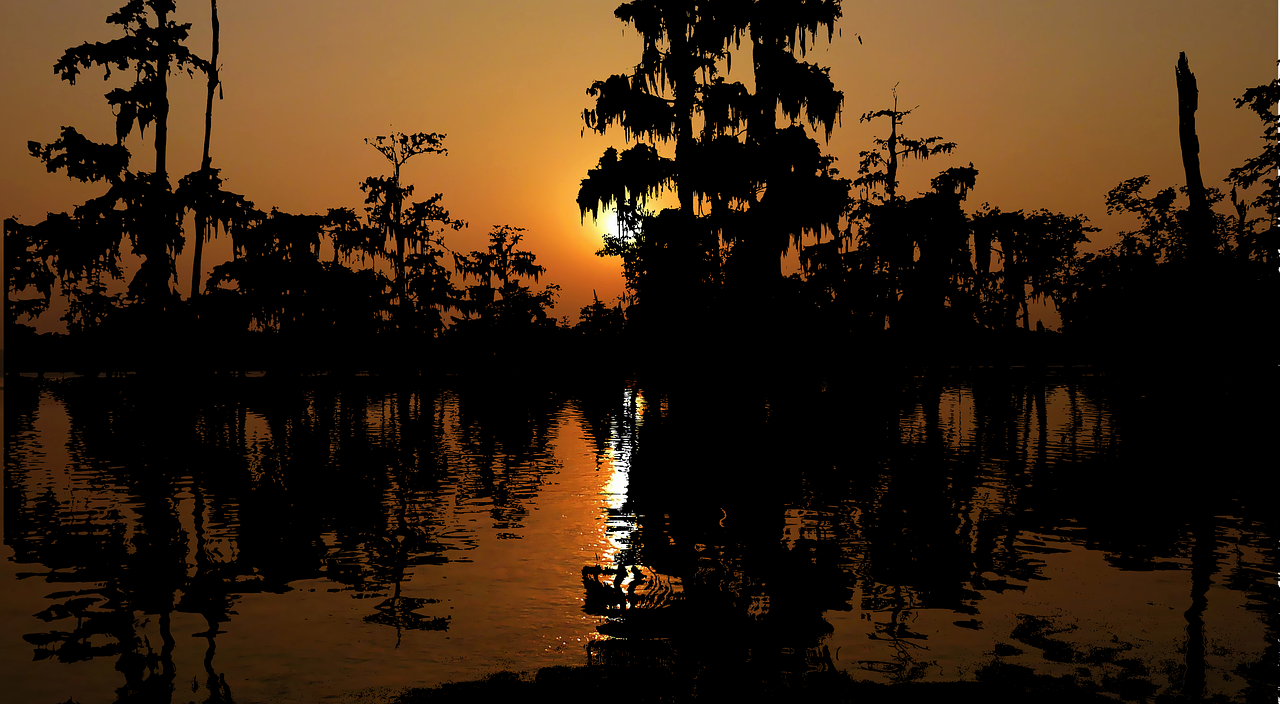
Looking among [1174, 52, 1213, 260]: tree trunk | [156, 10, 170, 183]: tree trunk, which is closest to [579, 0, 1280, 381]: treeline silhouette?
[1174, 52, 1213, 260]: tree trunk

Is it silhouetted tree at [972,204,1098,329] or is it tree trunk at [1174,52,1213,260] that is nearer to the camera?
tree trunk at [1174,52,1213,260]

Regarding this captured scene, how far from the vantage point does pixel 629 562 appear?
11078 mm

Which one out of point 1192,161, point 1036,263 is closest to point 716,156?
point 1192,161

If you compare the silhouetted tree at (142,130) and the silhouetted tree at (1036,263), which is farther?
the silhouetted tree at (1036,263)

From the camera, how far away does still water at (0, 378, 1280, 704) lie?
7512 millimetres

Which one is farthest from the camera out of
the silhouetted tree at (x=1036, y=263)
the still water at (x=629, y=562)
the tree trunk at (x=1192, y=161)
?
the silhouetted tree at (x=1036, y=263)

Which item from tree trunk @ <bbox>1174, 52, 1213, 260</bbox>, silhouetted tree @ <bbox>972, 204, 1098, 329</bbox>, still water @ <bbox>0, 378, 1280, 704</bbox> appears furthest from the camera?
silhouetted tree @ <bbox>972, 204, 1098, 329</bbox>

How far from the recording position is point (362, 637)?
8.22 metres

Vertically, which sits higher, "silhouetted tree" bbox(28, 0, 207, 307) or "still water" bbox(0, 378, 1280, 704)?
"silhouetted tree" bbox(28, 0, 207, 307)

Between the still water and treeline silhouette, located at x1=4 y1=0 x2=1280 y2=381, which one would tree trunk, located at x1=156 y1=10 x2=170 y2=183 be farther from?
the still water

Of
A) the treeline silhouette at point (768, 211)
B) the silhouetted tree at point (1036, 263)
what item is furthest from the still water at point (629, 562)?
the silhouetted tree at point (1036, 263)

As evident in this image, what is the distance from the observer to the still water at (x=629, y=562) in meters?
7.51

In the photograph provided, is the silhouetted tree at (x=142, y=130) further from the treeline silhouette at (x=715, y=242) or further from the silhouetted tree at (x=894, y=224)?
the silhouetted tree at (x=894, y=224)

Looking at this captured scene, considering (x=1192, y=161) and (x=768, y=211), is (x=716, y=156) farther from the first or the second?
(x=1192, y=161)
